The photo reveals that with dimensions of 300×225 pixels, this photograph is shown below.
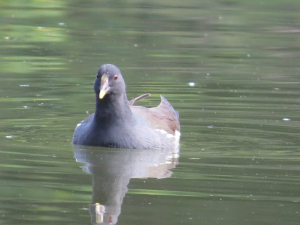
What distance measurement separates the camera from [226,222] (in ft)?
19.1

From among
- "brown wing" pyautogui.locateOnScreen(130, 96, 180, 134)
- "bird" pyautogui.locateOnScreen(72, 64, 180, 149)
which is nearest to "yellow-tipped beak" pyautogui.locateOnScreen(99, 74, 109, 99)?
"bird" pyautogui.locateOnScreen(72, 64, 180, 149)

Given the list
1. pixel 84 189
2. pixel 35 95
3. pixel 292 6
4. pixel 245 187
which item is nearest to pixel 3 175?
pixel 84 189

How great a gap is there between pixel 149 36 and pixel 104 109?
29.7ft

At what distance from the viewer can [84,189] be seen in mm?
6738

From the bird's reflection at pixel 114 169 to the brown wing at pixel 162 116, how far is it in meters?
0.60

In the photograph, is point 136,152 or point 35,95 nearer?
point 136,152

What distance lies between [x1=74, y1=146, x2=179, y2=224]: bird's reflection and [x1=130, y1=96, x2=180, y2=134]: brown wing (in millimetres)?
599

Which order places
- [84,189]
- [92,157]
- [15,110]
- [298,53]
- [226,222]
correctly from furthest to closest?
[298,53], [15,110], [92,157], [84,189], [226,222]

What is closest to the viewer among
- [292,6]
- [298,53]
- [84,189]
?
[84,189]

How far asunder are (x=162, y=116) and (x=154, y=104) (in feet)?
6.42

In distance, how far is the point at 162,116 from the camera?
959 cm

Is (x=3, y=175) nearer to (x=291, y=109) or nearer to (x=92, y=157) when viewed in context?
(x=92, y=157)

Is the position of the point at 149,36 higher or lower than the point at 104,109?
lower

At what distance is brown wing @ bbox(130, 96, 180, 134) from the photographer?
357 inches
